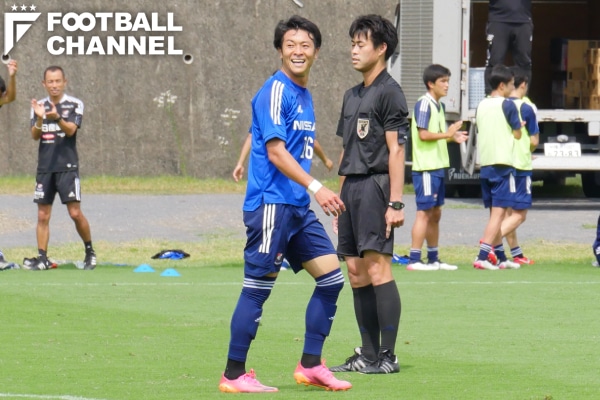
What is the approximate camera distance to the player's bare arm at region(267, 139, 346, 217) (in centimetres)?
732

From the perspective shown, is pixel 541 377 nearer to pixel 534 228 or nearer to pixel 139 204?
pixel 534 228

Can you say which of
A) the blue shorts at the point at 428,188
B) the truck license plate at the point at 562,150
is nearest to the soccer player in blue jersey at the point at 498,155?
the blue shorts at the point at 428,188

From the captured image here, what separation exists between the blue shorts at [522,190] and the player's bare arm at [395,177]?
21.3 feet

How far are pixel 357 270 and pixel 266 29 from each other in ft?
55.9

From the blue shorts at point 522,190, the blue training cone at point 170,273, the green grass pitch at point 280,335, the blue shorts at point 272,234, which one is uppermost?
the blue shorts at point 272,234

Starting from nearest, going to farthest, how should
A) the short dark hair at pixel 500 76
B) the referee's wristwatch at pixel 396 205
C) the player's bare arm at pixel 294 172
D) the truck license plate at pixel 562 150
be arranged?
1. the player's bare arm at pixel 294 172
2. the referee's wristwatch at pixel 396 205
3. the short dark hair at pixel 500 76
4. the truck license plate at pixel 562 150

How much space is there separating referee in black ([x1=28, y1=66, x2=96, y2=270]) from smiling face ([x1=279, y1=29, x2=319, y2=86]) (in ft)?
23.0

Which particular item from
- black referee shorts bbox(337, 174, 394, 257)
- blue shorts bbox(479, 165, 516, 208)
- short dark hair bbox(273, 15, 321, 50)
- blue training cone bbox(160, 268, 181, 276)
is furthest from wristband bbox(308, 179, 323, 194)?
blue shorts bbox(479, 165, 516, 208)

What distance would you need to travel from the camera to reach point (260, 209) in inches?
295

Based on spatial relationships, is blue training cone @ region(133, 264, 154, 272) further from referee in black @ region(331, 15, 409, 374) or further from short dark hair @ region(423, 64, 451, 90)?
referee in black @ region(331, 15, 409, 374)

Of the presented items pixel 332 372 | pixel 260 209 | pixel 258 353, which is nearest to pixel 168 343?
pixel 258 353

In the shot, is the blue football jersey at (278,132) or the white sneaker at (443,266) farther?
the white sneaker at (443,266)

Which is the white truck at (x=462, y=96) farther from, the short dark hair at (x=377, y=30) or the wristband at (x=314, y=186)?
the wristband at (x=314, y=186)

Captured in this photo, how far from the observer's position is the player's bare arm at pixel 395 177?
8.20 meters
